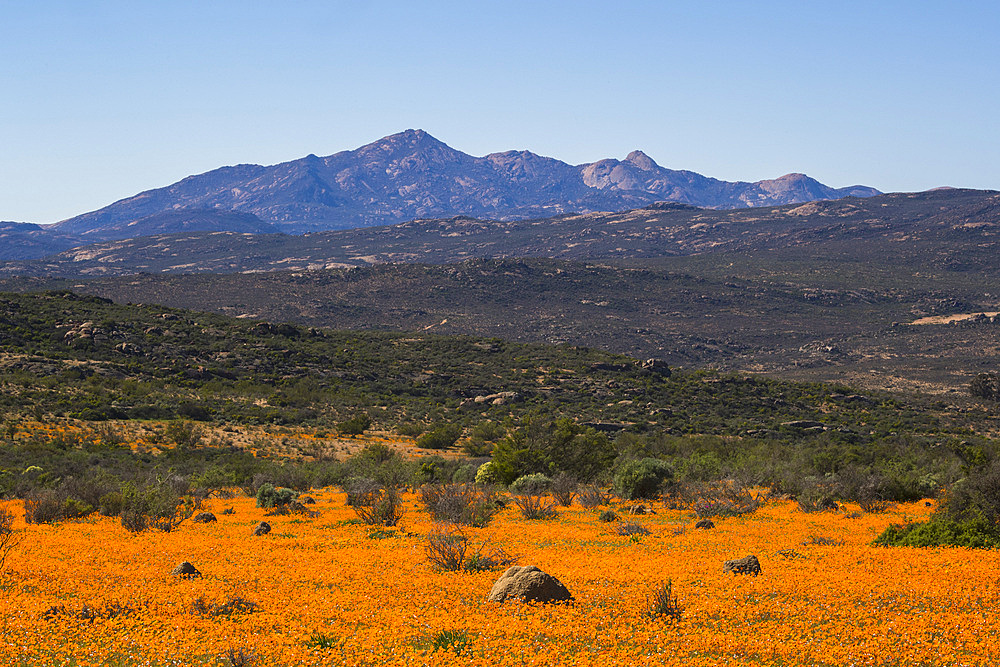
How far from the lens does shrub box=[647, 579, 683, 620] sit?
36.4ft

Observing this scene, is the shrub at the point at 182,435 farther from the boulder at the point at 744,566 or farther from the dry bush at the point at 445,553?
the boulder at the point at 744,566

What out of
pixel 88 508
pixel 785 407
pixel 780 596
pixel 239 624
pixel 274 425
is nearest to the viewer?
pixel 239 624

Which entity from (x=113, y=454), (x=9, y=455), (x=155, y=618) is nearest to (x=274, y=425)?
(x=113, y=454)

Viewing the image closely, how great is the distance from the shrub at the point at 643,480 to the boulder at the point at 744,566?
11515 mm

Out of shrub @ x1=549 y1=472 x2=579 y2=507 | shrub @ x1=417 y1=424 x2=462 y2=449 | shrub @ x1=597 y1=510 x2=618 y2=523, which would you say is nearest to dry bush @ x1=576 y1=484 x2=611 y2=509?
shrub @ x1=549 y1=472 x2=579 y2=507

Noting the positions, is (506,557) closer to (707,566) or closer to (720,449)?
(707,566)

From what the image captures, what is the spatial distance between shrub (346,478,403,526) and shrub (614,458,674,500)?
26.7ft

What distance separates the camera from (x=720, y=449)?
1561 inches

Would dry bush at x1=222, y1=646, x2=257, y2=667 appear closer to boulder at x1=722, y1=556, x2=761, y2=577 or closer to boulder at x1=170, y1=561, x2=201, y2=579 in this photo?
boulder at x1=170, y1=561, x2=201, y2=579

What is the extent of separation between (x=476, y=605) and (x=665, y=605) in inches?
114

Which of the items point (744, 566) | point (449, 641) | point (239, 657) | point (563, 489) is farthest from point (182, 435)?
point (449, 641)

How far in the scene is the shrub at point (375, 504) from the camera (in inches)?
789

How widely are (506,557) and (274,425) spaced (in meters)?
36.8

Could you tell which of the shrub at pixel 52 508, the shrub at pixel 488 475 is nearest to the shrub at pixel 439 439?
the shrub at pixel 488 475
